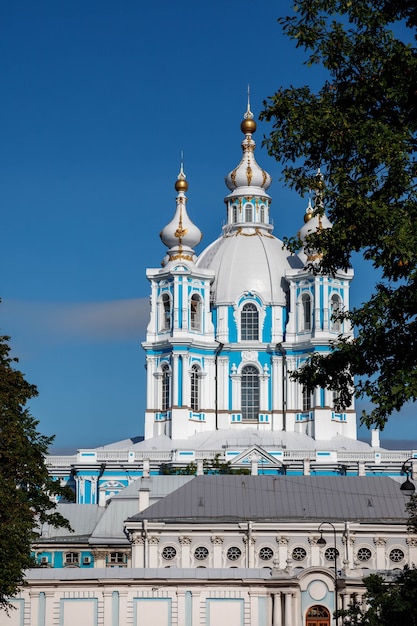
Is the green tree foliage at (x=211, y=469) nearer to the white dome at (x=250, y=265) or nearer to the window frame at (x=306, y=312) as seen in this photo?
the window frame at (x=306, y=312)

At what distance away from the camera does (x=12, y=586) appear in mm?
36344

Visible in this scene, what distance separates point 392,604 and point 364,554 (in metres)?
27.1

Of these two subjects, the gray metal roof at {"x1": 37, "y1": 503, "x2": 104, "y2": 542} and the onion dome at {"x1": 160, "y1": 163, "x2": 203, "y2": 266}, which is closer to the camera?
the gray metal roof at {"x1": 37, "y1": 503, "x2": 104, "y2": 542}

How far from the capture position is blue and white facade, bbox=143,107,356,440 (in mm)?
Answer: 82812

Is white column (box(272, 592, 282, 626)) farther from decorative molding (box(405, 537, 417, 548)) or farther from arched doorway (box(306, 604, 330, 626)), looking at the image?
decorative molding (box(405, 537, 417, 548))

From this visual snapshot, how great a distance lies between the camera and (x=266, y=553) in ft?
193

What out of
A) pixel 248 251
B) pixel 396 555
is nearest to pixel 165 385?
pixel 248 251

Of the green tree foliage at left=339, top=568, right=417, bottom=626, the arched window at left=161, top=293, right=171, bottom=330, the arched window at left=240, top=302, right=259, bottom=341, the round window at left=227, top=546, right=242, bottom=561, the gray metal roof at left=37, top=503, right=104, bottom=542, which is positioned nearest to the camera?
the green tree foliage at left=339, top=568, right=417, bottom=626

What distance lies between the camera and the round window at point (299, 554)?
58531 millimetres

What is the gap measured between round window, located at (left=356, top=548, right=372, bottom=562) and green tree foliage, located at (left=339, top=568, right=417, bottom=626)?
21777 millimetres

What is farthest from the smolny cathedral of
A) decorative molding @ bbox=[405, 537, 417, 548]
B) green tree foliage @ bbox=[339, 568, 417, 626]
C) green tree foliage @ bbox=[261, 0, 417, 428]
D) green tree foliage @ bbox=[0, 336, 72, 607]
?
green tree foliage @ bbox=[261, 0, 417, 428]

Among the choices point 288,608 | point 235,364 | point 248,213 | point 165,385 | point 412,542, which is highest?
point 248,213

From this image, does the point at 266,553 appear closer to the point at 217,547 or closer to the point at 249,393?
the point at 217,547

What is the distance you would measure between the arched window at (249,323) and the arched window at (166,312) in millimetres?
4203
